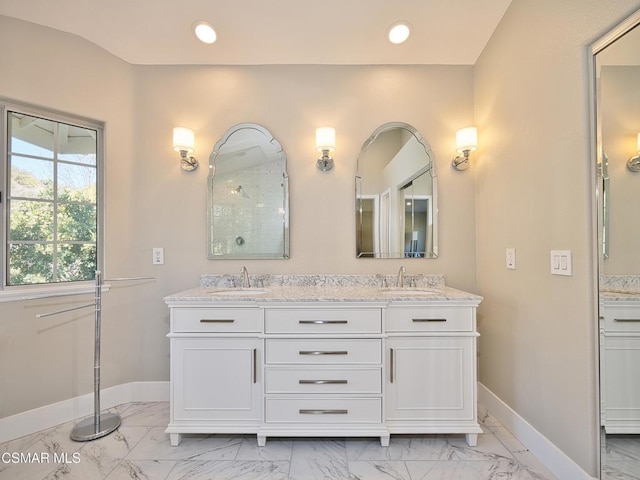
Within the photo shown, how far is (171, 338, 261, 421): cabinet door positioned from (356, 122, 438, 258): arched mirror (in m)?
1.08

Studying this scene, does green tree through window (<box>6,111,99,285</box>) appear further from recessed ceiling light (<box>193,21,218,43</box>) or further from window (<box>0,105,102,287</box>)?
recessed ceiling light (<box>193,21,218,43</box>)

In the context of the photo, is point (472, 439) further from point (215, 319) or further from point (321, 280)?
point (215, 319)

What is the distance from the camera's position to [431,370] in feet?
5.21

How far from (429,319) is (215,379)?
1278 millimetres

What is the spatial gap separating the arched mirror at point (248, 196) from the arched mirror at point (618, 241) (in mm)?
1726

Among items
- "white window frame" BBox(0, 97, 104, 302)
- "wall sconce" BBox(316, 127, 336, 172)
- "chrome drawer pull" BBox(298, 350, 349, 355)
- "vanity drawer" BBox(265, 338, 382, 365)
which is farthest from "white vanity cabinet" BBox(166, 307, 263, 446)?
"wall sconce" BBox(316, 127, 336, 172)

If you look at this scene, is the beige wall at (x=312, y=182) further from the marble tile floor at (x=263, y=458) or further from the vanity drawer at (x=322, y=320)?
the vanity drawer at (x=322, y=320)

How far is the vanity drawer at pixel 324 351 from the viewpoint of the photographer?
5.17 feet

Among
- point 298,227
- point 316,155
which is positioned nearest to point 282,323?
point 298,227

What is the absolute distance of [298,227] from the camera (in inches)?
83.9

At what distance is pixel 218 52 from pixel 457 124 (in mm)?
1864

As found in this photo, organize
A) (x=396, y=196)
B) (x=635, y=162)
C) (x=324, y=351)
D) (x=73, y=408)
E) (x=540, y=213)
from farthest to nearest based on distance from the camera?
(x=396, y=196) < (x=73, y=408) < (x=324, y=351) < (x=540, y=213) < (x=635, y=162)

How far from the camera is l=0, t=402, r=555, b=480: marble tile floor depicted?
55.3 inches

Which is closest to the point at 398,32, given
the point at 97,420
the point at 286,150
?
the point at 286,150
